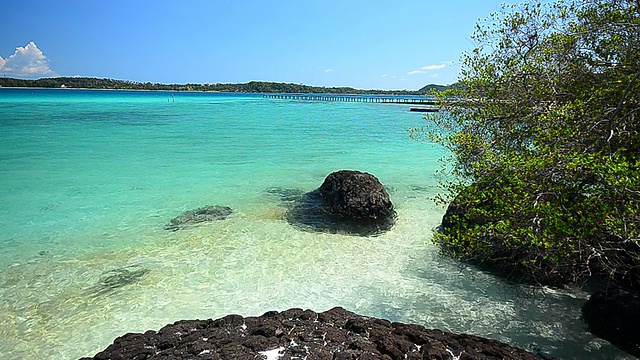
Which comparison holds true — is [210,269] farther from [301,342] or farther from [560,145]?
[560,145]

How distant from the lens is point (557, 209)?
5035 mm

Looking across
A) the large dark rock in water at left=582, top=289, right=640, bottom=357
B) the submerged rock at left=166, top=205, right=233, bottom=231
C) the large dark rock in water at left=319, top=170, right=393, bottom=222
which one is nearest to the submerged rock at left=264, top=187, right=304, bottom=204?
the large dark rock in water at left=319, top=170, right=393, bottom=222

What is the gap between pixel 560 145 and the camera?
5352 mm

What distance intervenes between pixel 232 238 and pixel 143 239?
2242 millimetres

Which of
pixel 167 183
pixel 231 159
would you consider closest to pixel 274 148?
pixel 231 159

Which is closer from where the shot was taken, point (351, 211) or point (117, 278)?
point (117, 278)

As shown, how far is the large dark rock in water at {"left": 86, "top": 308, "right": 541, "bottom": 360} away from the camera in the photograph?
4480mm

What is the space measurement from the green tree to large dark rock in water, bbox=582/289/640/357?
525 mm

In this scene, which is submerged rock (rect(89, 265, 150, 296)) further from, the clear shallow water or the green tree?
the green tree

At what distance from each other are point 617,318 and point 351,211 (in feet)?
21.2

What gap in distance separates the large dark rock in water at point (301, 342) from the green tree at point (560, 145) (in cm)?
146

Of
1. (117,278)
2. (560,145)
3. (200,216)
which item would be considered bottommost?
(117,278)

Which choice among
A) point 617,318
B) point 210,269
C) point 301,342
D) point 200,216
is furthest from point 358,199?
point 301,342

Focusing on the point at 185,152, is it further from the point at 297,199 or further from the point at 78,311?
the point at 78,311
